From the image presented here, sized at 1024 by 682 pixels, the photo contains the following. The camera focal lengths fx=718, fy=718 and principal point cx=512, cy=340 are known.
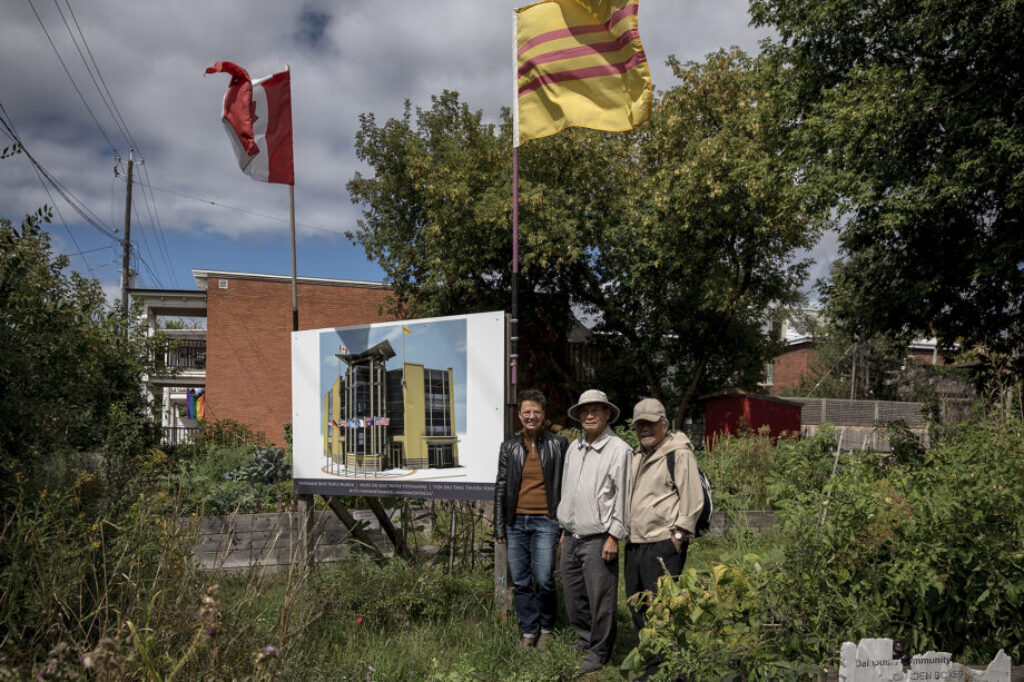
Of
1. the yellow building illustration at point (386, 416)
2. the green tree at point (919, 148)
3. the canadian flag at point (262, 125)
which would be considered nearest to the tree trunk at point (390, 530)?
the yellow building illustration at point (386, 416)

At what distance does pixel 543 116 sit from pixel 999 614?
16.6 feet

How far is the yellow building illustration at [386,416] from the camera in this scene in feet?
19.0

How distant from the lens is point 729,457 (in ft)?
35.2

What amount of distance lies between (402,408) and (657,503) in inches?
91.9

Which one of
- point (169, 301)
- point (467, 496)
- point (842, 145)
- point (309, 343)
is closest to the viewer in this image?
point (467, 496)

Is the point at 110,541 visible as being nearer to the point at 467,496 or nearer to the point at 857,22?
the point at 467,496

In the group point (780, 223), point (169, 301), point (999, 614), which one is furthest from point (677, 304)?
point (169, 301)

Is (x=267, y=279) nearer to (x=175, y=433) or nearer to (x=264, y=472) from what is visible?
(x=175, y=433)

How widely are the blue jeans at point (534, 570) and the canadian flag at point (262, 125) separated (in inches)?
172

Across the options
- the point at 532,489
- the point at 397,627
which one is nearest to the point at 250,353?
the point at 397,627

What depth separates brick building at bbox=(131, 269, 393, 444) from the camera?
24.2m

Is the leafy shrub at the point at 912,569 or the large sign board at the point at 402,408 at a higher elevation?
the large sign board at the point at 402,408

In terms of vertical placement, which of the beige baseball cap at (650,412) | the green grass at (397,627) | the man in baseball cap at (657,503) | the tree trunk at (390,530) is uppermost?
the beige baseball cap at (650,412)

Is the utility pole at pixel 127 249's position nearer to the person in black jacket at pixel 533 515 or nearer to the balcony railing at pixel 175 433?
the balcony railing at pixel 175 433
